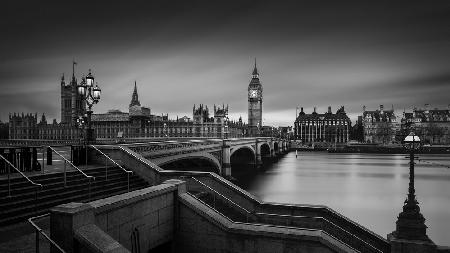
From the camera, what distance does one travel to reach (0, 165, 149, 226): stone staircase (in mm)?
11688

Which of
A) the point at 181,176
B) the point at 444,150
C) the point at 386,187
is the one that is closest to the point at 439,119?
the point at 444,150

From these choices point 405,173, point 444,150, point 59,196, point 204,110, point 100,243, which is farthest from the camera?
point 204,110

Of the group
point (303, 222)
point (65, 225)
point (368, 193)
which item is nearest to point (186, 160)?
point (303, 222)

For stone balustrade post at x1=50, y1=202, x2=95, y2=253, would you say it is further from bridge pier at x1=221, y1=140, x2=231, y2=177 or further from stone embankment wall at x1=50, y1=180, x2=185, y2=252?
bridge pier at x1=221, y1=140, x2=231, y2=177

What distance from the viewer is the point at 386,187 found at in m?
58.2

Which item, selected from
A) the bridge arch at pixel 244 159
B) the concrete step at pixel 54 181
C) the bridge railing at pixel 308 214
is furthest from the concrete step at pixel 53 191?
the bridge arch at pixel 244 159

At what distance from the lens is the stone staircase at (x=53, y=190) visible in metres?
11.7

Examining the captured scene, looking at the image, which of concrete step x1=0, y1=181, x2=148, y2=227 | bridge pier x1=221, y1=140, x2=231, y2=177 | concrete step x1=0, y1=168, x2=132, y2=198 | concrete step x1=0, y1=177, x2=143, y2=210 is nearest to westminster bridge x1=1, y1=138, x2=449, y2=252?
concrete step x1=0, y1=168, x2=132, y2=198

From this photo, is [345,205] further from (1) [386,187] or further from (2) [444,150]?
(2) [444,150]

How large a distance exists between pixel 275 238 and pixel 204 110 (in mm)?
167469

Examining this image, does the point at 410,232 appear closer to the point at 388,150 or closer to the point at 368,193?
the point at 368,193

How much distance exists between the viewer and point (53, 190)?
13.8m

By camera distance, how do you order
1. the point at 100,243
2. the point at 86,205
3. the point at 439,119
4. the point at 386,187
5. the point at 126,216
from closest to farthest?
1. the point at 100,243
2. the point at 86,205
3. the point at 126,216
4. the point at 386,187
5. the point at 439,119

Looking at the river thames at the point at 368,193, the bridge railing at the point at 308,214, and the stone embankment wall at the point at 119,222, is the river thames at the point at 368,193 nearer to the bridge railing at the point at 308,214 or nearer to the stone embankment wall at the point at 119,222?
the bridge railing at the point at 308,214
